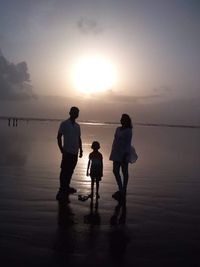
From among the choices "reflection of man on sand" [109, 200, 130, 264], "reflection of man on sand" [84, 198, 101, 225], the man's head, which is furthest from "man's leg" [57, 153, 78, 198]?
"reflection of man on sand" [109, 200, 130, 264]

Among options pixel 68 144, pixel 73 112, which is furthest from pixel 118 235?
pixel 73 112

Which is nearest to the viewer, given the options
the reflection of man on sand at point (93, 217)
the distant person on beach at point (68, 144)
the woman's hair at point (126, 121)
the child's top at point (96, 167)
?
the reflection of man on sand at point (93, 217)

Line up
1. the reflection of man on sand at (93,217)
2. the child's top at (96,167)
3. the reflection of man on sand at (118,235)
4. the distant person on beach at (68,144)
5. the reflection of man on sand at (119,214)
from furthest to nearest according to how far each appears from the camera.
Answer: the distant person on beach at (68,144) < the child's top at (96,167) < the reflection of man on sand at (119,214) < the reflection of man on sand at (93,217) < the reflection of man on sand at (118,235)

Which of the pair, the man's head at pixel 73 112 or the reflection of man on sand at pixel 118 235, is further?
the man's head at pixel 73 112

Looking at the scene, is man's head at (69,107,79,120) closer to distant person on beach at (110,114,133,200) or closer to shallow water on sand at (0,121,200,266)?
distant person on beach at (110,114,133,200)

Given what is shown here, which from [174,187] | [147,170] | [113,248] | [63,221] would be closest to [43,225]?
[63,221]

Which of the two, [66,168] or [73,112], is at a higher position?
[73,112]

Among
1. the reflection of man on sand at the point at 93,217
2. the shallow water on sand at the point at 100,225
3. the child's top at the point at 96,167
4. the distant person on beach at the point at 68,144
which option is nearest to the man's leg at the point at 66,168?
the distant person on beach at the point at 68,144

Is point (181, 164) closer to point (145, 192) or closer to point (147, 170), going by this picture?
point (147, 170)

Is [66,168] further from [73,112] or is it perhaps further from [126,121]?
[126,121]

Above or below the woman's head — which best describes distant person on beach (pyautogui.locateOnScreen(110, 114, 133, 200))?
below

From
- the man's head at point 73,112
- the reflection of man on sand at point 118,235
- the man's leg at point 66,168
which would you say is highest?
the man's head at point 73,112

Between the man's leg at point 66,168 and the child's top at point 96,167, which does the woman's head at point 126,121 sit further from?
the man's leg at point 66,168

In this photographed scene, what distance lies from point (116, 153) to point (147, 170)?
6.92 meters
